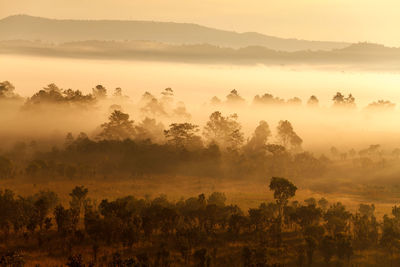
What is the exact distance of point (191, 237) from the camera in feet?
223

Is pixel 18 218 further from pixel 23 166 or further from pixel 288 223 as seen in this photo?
pixel 23 166

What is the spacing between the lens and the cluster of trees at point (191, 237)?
207 ft

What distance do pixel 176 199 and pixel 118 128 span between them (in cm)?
5424

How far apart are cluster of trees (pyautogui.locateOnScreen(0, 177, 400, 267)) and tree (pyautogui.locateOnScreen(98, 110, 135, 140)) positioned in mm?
69789

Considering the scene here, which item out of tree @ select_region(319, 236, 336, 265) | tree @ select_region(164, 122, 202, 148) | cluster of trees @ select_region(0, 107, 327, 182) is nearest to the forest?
tree @ select_region(319, 236, 336, 265)

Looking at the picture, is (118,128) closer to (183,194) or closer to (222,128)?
(222,128)

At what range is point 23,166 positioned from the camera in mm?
126438

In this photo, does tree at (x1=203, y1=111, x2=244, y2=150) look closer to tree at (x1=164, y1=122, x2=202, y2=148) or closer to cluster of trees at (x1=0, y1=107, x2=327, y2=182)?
cluster of trees at (x1=0, y1=107, x2=327, y2=182)

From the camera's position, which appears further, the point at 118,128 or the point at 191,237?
the point at 118,128

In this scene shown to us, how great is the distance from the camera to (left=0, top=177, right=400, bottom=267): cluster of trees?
63188 millimetres

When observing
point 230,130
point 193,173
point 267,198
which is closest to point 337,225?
point 267,198

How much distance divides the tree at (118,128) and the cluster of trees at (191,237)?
69789 mm

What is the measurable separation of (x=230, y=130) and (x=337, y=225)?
85.3 meters

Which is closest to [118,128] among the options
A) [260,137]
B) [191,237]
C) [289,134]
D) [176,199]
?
[260,137]
